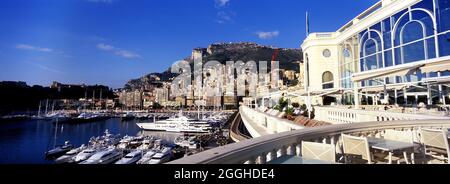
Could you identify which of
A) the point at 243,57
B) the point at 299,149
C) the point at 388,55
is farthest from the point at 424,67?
the point at 243,57

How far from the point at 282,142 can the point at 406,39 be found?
2004 centimetres

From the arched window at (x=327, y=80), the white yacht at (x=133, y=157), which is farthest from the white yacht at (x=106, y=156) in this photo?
the arched window at (x=327, y=80)

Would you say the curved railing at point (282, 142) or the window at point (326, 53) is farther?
the window at point (326, 53)

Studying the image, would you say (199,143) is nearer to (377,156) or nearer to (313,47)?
(313,47)

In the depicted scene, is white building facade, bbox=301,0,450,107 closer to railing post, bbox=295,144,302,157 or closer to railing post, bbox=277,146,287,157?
railing post, bbox=295,144,302,157

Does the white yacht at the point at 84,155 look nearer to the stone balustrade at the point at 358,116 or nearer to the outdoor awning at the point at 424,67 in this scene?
the stone balustrade at the point at 358,116

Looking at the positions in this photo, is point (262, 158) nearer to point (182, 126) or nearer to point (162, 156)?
point (162, 156)

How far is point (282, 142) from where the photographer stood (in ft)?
7.39

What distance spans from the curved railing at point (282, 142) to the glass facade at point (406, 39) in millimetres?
13372

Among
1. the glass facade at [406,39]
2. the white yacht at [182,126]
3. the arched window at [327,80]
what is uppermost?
the glass facade at [406,39]

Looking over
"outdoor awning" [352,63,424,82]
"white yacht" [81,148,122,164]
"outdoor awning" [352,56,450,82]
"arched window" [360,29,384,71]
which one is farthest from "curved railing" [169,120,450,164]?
"white yacht" [81,148,122,164]

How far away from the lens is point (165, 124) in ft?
148

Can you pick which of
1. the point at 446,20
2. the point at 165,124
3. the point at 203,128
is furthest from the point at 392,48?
the point at 165,124
